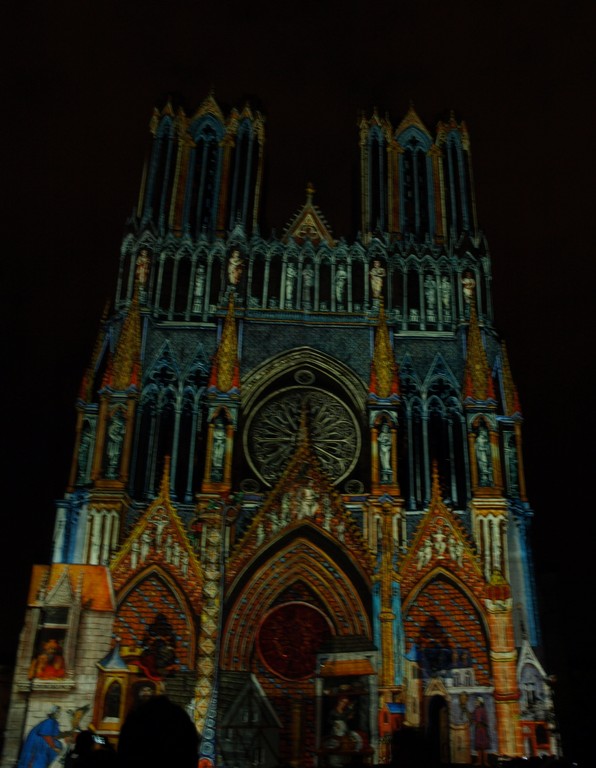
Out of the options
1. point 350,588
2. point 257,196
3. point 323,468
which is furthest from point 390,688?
point 257,196

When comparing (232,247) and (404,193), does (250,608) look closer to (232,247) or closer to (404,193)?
(232,247)

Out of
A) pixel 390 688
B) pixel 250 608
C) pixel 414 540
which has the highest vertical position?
pixel 414 540

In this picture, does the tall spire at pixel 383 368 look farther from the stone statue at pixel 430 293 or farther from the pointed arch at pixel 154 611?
the pointed arch at pixel 154 611

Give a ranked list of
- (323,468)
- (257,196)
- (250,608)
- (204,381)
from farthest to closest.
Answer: (257,196) < (204,381) < (323,468) < (250,608)

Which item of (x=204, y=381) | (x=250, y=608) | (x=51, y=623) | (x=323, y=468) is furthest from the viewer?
(x=204, y=381)

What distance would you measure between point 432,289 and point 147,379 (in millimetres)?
11990

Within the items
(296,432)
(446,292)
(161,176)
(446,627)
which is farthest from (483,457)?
(161,176)

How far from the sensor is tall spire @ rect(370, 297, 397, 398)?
103 ft

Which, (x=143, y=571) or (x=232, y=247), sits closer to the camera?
(x=143, y=571)

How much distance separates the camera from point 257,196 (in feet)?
122

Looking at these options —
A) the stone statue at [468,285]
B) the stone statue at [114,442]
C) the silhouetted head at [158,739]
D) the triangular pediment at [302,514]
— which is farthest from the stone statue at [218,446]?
the silhouetted head at [158,739]

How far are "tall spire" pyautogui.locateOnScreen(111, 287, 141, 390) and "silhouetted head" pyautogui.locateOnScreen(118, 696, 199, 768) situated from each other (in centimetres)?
2813

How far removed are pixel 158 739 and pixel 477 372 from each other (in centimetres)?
2921

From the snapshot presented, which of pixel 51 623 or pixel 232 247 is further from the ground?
pixel 232 247
